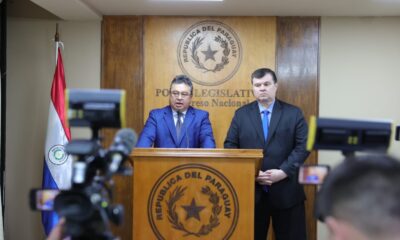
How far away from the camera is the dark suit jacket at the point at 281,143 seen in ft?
11.7

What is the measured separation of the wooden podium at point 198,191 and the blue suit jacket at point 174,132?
1.90ft

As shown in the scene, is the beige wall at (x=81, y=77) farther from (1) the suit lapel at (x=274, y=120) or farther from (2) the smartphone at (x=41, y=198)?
(2) the smartphone at (x=41, y=198)

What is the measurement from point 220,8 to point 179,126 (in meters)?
1.26

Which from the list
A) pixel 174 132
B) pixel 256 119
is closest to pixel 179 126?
pixel 174 132

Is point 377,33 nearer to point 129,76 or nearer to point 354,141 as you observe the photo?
point 129,76

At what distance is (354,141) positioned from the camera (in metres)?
1.61

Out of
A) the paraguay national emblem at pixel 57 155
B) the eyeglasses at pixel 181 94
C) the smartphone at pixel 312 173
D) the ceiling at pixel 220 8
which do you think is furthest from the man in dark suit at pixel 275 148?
the smartphone at pixel 312 173

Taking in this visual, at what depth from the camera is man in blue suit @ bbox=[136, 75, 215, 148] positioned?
3.77m

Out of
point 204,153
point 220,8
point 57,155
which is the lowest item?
point 57,155

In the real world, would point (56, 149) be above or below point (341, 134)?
below

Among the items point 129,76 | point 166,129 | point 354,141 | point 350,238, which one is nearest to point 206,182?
point 166,129

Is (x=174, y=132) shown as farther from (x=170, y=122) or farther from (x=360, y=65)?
(x=360, y=65)

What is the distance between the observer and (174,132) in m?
3.79

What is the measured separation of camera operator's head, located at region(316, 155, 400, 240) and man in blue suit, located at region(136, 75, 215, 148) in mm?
2712
